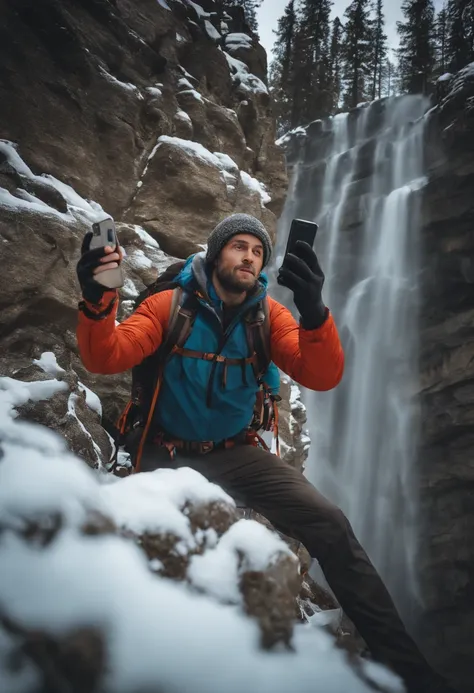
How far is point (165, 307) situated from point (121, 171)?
567 cm

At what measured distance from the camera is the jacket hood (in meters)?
2.72

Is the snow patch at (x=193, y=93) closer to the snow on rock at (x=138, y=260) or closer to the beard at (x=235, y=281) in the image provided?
the snow on rock at (x=138, y=260)

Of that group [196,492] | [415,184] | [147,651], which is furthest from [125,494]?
[415,184]

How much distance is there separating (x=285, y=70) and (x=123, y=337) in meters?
36.3

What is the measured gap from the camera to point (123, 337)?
2369 millimetres

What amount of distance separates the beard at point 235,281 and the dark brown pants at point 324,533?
114cm

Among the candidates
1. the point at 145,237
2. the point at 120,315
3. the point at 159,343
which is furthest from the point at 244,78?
the point at 159,343

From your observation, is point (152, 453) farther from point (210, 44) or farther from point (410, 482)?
point (410, 482)

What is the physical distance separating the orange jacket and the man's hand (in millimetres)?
67

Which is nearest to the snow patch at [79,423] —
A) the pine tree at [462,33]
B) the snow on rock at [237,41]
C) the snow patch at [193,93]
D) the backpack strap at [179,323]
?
the backpack strap at [179,323]

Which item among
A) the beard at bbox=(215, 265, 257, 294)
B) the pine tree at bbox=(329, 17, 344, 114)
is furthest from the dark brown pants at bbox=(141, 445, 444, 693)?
the pine tree at bbox=(329, 17, 344, 114)

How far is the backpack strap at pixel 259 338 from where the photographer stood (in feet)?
8.83

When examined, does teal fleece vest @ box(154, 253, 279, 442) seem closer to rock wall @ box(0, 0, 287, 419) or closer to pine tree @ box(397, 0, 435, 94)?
rock wall @ box(0, 0, 287, 419)

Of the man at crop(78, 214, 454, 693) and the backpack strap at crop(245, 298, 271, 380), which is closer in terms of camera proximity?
the man at crop(78, 214, 454, 693)
